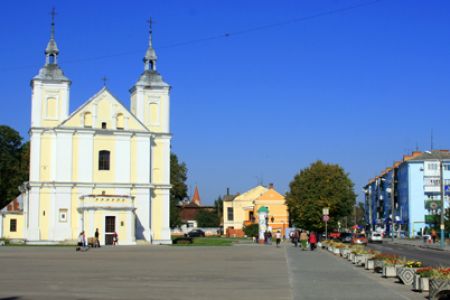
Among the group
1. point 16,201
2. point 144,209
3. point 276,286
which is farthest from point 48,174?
point 276,286

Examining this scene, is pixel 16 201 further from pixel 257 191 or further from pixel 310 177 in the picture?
pixel 257 191

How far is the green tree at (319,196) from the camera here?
7381 cm

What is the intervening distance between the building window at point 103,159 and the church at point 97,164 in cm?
9

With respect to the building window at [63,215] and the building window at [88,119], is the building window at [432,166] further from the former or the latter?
the building window at [63,215]

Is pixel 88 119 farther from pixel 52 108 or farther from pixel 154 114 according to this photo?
pixel 154 114

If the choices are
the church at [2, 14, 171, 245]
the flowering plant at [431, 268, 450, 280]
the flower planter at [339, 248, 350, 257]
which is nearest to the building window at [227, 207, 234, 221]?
the church at [2, 14, 171, 245]

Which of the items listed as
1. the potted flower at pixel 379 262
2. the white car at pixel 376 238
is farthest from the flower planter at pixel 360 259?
the white car at pixel 376 238

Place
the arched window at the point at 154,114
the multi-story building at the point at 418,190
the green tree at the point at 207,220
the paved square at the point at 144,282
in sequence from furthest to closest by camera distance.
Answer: the green tree at the point at 207,220 < the multi-story building at the point at 418,190 < the arched window at the point at 154,114 < the paved square at the point at 144,282

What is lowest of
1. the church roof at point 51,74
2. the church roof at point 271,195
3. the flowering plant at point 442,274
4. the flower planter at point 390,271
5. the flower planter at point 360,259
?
the flower planter at point 360,259

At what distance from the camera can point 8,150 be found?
9094 centimetres

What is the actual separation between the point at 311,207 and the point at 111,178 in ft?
71.3

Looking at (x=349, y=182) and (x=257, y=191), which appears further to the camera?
(x=257, y=191)

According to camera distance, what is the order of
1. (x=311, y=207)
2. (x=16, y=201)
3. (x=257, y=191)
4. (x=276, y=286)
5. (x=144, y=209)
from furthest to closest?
(x=257, y=191)
(x=16, y=201)
(x=311, y=207)
(x=144, y=209)
(x=276, y=286)

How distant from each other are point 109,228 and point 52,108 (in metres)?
13.0
